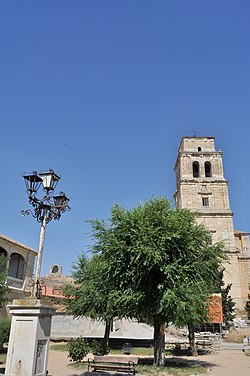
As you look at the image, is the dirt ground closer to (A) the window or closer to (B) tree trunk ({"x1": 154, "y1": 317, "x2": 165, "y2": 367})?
(B) tree trunk ({"x1": 154, "y1": 317, "x2": 165, "y2": 367})

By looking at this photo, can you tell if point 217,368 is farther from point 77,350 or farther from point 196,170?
point 196,170

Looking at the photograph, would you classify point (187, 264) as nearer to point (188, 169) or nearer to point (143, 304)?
point (143, 304)

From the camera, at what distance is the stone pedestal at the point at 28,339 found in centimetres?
778

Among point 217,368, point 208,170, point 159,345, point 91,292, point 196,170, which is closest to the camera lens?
point 217,368

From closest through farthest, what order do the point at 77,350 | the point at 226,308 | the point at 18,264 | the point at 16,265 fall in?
the point at 77,350, the point at 16,265, the point at 18,264, the point at 226,308

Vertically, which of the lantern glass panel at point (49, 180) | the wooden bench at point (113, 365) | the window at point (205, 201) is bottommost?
the wooden bench at point (113, 365)

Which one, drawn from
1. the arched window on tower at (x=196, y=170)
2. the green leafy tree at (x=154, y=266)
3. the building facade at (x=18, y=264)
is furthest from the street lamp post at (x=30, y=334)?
the arched window on tower at (x=196, y=170)

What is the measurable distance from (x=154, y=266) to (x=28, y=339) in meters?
8.49

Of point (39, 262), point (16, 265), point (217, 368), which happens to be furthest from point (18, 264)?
point (39, 262)

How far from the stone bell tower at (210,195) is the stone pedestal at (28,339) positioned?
41.2 m

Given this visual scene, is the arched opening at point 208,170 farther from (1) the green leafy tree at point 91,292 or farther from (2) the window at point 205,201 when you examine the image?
(1) the green leafy tree at point 91,292

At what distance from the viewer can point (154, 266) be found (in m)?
15.5

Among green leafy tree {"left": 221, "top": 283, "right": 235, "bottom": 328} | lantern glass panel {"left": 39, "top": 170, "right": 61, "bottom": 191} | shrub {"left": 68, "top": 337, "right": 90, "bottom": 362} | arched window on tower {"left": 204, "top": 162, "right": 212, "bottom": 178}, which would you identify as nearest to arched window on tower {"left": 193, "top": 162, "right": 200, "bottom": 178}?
arched window on tower {"left": 204, "top": 162, "right": 212, "bottom": 178}

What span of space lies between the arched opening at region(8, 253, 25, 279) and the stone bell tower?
2547 centimetres
